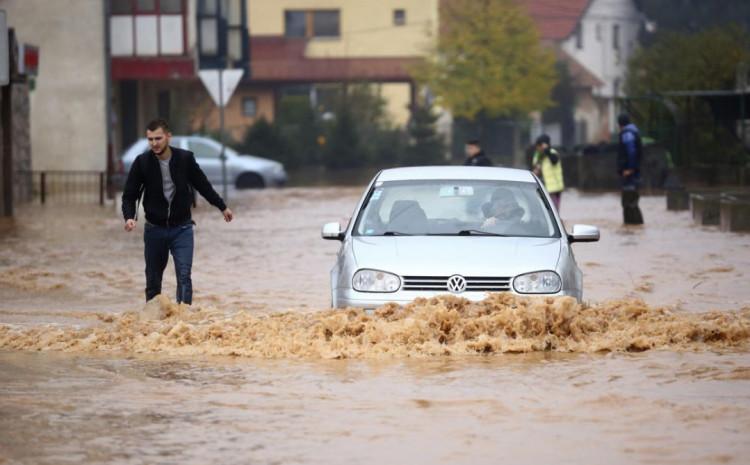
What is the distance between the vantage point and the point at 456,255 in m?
12.5

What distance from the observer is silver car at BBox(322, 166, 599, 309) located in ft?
40.2

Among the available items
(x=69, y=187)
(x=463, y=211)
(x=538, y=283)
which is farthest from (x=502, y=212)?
(x=69, y=187)

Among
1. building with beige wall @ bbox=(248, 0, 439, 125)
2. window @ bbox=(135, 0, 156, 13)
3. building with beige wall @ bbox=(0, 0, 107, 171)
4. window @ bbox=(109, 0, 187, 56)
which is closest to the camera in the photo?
building with beige wall @ bbox=(0, 0, 107, 171)

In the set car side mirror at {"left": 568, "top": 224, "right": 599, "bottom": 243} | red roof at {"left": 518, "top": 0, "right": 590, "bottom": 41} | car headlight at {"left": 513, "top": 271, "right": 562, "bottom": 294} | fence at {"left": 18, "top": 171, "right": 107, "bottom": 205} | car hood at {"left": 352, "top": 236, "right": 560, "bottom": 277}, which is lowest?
fence at {"left": 18, "top": 171, "right": 107, "bottom": 205}

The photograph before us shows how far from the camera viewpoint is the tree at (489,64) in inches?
2926

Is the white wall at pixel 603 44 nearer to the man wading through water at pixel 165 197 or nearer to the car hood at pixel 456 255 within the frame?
the man wading through water at pixel 165 197

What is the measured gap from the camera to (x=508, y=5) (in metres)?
75.6

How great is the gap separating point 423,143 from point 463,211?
54361 mm

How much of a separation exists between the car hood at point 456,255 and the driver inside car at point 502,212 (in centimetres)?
36

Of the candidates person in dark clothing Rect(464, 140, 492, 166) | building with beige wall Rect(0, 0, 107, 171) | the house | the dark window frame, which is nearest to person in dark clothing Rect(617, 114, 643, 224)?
person in dark clothing Rect(464, 140, 492, 166)

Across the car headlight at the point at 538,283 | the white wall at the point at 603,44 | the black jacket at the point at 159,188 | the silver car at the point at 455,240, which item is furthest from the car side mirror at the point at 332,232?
the white wall at the point at 603,44

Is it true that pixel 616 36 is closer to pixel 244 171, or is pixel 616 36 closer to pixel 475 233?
pixel 244 171

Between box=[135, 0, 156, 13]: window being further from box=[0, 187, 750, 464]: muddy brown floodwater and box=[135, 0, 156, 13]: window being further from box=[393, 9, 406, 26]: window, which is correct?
box=[393, 9, 406, 26]: window

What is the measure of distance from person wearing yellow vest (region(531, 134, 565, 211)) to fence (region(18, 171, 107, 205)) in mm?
14348
